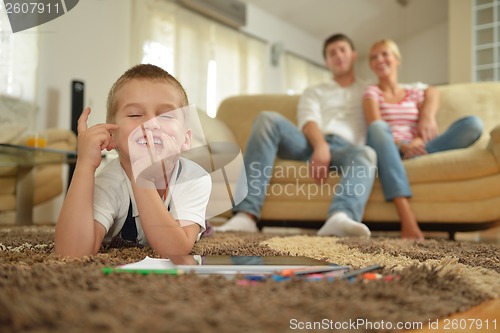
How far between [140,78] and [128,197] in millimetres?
207

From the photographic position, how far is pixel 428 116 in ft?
6.16

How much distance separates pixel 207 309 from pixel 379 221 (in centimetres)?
141

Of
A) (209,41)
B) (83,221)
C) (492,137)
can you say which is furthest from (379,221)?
(209,41)

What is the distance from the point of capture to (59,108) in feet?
9.65

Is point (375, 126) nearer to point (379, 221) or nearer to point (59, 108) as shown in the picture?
point (379, 221)

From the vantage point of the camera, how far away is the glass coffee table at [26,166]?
1875 mm

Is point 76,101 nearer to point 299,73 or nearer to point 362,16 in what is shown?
point 299,73

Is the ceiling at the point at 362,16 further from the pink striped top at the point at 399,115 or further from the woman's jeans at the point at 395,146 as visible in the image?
the woman's jeans at the point at 395,146

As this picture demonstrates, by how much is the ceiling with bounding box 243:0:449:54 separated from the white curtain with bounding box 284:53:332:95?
364mm

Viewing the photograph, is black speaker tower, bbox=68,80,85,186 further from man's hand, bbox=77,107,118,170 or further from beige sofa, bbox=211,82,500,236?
man's hand, bbox=77,107,118,170

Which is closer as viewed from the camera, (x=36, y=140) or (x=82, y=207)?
(x=82, y=207)

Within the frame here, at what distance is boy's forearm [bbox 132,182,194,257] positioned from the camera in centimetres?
71

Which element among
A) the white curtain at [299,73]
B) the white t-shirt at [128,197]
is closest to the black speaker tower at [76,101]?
the white t-shirt at [128,197]

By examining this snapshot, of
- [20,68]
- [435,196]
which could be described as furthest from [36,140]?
[435,196]
